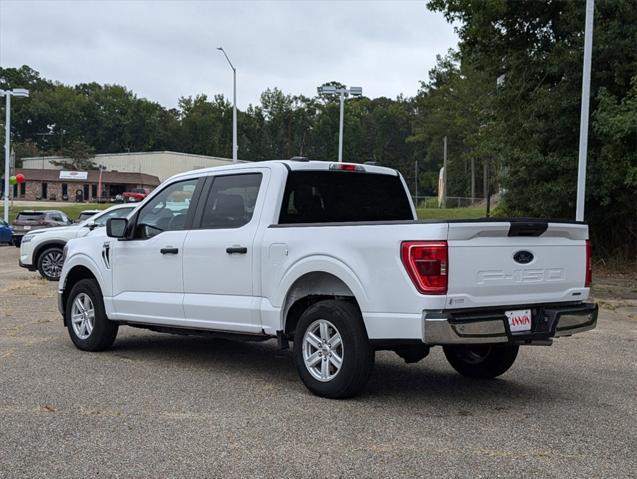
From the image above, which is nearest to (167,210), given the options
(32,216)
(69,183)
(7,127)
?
(32,216)

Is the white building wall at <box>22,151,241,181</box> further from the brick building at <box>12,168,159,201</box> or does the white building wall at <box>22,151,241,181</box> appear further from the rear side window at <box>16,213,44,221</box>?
the rear side window at <box>16,213,44,221</box>

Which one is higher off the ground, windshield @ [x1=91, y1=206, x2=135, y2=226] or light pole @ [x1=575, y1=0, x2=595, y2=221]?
light pole @ [x1=575, y1=0, x2=595, y2=221]

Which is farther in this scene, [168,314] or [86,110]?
[86,110]

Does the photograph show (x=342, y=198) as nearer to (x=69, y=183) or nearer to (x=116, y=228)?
(x=116, y=228)

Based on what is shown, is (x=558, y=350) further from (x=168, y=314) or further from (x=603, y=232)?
(x=603, y=232)

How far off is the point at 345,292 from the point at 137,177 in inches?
3344

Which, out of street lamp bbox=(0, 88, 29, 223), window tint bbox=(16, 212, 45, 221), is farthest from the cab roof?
street lamp bbox=(0, 88, 29, 223)

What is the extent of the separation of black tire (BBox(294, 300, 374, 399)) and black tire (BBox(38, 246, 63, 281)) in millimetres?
12380

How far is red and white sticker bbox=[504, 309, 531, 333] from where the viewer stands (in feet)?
19.6

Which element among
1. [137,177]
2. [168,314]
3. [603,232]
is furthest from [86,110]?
[168,314]

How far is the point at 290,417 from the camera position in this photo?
579 cm

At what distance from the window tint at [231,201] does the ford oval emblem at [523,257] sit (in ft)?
8.02

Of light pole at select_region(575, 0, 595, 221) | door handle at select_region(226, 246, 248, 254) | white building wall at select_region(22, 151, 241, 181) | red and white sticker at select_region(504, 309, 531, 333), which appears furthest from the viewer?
white building wall at select_region(22, 151, 241, 181)

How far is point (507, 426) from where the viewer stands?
5.64m
